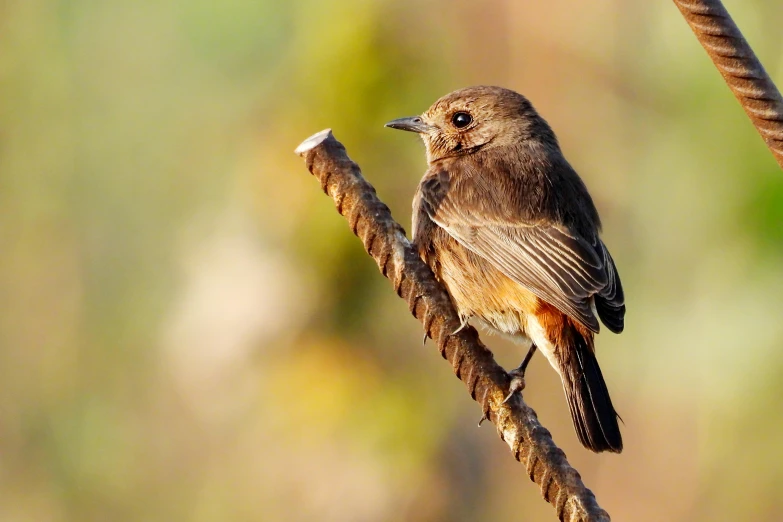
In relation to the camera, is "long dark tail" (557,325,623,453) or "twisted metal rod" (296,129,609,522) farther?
"long dark tail" (557,325,623,453)

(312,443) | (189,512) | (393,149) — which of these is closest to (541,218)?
(393,149)

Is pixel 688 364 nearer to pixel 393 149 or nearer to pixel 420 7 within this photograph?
pixel 393 149

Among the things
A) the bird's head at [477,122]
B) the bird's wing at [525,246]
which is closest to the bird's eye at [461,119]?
the bird's head at [477,122]

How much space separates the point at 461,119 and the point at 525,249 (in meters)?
0.96

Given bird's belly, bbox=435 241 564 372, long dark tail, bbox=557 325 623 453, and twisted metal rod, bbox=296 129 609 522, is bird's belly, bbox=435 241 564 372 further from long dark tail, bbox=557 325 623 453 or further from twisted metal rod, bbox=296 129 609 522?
twisted metal rod, bbox=296 129 609 522

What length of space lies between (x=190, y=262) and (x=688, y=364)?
10.3 ft

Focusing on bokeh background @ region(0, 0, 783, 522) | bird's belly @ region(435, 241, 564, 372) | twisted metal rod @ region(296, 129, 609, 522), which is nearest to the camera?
twisted metal rod @ region(296, 129, 609, 522)

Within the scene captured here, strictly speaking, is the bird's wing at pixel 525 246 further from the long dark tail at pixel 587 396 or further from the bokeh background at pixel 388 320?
the bokeh background at pixel 388 320

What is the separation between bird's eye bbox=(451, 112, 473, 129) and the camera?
14.9ft

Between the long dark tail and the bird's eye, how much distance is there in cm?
129

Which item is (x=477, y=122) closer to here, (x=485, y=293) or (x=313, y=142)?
(x=485, y=293)

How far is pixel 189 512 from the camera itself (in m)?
6.73

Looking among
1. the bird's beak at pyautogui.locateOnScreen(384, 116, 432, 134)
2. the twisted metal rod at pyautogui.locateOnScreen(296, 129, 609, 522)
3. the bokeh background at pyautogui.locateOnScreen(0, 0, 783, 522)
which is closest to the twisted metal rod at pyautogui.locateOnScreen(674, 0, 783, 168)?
the twisted metal rod at pyautogui.locateOnScreen(296, 129, 609, 522)

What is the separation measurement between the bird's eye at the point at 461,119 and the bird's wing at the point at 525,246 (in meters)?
0.48
